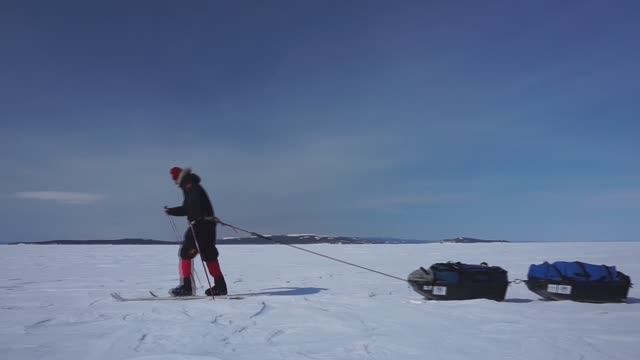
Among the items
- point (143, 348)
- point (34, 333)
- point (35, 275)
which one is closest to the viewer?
point (143, 348)

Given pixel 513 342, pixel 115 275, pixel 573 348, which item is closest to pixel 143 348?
pixel 513 342

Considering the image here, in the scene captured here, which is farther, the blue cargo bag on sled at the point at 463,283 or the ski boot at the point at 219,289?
the ski boot at the point at 219,289

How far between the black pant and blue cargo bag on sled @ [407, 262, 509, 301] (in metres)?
3.01

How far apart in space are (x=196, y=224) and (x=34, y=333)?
2770 mm

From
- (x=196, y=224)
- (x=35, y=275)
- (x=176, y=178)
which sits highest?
(x=176, y=178)

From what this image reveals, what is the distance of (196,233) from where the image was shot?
6.72 m

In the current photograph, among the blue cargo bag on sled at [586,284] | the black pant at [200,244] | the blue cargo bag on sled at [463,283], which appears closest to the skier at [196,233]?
the black pant at [200,244]

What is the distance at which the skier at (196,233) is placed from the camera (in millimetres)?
6605

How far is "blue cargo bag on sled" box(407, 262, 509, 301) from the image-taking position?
5.95 metres

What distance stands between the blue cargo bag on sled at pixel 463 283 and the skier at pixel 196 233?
9.49ft

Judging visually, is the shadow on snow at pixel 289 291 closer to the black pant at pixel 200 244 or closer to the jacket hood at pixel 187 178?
the black pant at pixel 200 244

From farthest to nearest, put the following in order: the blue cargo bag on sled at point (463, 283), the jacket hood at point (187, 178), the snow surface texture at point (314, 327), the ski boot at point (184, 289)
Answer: the jacket hood at point (187, 178), the ski boot at point (184, 289), the blue cargo bag on sled at point (463, 283), the snow surface texture at point (314, 327)

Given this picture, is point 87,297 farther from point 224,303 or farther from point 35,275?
point 35,275

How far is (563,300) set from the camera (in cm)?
605
